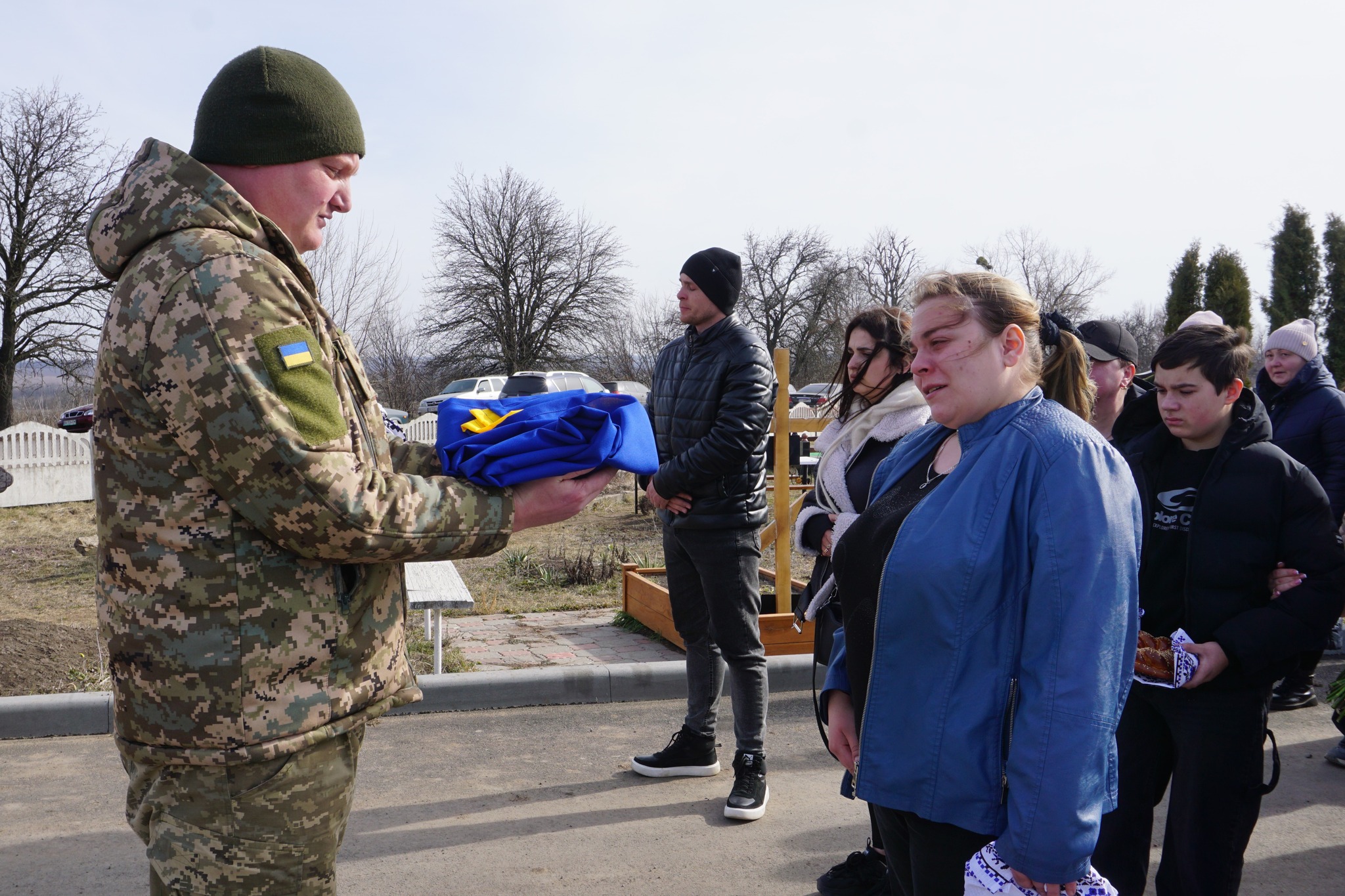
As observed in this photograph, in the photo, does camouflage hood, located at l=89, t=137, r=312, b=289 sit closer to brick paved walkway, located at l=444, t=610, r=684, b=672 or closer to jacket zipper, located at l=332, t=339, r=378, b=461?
jacket zipper, located at l=332, t=339, r=378, b=461

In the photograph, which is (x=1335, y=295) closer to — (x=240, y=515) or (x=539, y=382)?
(x=539, y=382)

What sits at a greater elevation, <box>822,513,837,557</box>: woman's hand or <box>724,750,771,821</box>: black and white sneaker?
<box>822,513,837,557</box>: woman's hand

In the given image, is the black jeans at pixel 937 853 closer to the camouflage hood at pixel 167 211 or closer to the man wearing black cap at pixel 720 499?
the camouflage hood at pixel 167 211

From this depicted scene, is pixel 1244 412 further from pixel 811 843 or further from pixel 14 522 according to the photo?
pixel 14 522

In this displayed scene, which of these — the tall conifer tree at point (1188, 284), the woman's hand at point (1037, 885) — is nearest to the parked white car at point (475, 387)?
the tall conifer tree at point (1188, 284)

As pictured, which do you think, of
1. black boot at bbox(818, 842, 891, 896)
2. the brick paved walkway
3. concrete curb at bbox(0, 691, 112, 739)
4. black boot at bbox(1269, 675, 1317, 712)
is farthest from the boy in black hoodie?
concrete curb at bbox(0, 691, 112, 739)

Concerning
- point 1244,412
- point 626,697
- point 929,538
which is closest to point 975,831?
point 929,538

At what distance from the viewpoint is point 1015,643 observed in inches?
78.3

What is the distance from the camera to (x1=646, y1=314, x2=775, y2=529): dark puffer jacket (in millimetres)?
4387

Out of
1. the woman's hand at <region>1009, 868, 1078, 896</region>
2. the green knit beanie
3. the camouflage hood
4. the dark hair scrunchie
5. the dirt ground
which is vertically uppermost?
the green knit beanie

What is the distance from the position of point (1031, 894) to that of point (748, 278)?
48.8 metres

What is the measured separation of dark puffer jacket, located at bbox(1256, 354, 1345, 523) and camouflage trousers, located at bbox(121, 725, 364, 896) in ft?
20.3

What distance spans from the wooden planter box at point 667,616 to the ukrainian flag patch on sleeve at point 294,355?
13.1 ft

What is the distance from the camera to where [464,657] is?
667 cm
